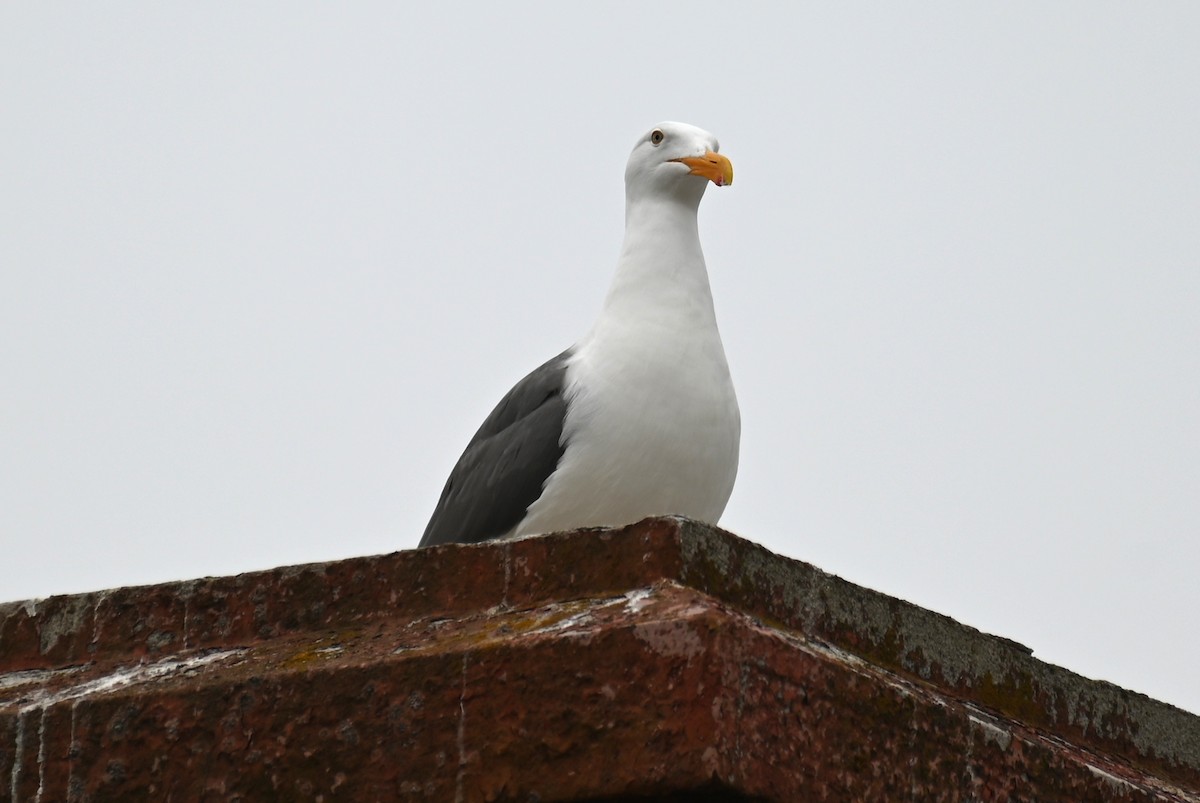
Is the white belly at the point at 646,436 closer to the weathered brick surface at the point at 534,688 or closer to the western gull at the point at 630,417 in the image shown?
the western gull at the point at 630,417

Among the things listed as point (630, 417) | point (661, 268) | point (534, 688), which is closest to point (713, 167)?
point (661, 268)

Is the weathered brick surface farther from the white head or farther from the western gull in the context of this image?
the white head

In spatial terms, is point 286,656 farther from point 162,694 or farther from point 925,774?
point 925,774

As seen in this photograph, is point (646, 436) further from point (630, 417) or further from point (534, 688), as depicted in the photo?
point (534, 688)

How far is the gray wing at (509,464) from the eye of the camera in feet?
18.3

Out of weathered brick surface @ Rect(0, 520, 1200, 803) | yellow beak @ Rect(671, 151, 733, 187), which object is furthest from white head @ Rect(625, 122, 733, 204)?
weathered brick surface @ Rect(0, 520, 1200, 803)

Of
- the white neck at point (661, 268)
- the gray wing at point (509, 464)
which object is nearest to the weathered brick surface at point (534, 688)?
the gray wing at point (509, 464)

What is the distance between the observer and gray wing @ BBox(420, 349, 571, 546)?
5.57m

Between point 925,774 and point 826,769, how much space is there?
9.0 inches

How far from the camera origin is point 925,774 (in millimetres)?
2578

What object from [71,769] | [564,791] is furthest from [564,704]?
[71,769]

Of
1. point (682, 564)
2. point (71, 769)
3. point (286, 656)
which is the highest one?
point (682, 564)

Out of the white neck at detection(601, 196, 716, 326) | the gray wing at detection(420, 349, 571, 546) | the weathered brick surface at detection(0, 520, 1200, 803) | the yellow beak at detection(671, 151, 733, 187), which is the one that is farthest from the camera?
the yellow beak at detection(671, 151, 733, 187)

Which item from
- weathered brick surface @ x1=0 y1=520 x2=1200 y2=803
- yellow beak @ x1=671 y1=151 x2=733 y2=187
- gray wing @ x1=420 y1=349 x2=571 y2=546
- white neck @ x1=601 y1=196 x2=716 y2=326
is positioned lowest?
weathered brick surface @ x1=0 y1=520 x2=1200 y2=803
